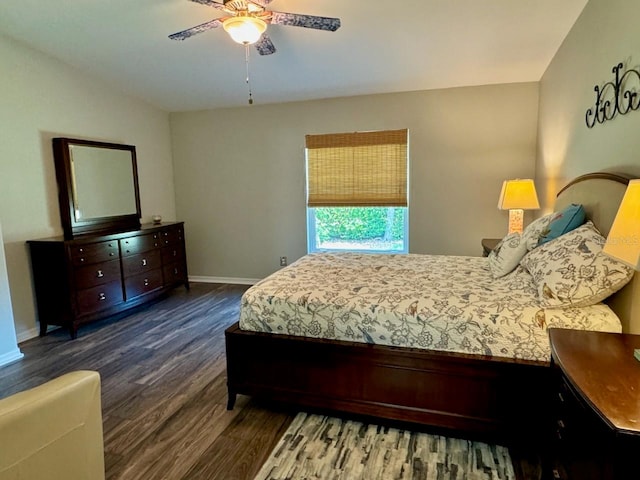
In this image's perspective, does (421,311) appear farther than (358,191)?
No

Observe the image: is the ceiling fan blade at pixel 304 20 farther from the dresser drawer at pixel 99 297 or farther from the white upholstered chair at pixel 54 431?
the dresser drawer at pixel 99 297

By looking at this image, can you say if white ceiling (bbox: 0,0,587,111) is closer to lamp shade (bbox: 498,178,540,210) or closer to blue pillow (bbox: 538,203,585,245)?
lamp shade (bbox: 498,178,540,210)

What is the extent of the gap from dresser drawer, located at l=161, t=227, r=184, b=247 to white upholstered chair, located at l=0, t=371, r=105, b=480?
3.57m

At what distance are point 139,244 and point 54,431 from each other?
132 inches

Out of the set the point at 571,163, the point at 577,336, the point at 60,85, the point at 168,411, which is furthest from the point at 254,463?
the point at 60,85

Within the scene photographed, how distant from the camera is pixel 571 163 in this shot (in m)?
2.92

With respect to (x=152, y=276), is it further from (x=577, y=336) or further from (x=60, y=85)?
(x=577, y=336)

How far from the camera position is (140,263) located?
4.30m

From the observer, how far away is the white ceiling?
2893mm

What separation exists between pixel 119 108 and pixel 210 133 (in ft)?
3.69

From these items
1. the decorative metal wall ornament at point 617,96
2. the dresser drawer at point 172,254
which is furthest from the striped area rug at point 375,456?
the dresser drawer at point 172,254

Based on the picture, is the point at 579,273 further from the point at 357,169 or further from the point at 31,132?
the point at 31,132

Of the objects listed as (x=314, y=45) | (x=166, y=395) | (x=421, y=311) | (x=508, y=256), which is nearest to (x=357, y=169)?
(x=314, y=45)

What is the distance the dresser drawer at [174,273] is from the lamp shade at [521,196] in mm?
3887
